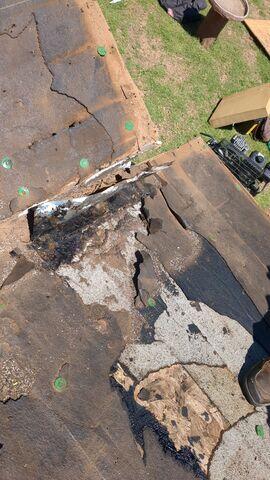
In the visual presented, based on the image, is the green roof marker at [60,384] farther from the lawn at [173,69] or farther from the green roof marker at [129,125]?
the lawn at [173,69]

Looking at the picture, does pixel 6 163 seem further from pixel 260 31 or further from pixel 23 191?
pixel 260 31

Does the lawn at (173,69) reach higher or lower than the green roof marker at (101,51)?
lower

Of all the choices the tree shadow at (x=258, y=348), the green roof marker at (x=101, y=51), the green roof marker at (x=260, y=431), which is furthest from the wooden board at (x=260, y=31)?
the green roof marker at (x=260, y=431)

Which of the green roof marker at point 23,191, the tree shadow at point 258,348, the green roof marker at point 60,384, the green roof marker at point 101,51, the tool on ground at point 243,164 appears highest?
the green roof marker at point 101,51

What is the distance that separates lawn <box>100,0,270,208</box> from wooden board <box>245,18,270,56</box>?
105 cm

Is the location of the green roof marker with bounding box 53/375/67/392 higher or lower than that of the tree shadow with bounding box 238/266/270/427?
lower

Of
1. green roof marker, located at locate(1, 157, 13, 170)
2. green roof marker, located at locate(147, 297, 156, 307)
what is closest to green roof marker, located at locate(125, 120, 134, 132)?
green roof marker, located at locate(1, 157, 13, 170)

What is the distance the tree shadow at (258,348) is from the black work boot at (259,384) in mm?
119

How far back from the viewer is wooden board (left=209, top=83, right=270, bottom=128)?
989cm

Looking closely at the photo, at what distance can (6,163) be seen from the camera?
4512 millimetres

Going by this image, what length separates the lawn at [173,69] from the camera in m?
9.87

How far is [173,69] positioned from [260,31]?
3660 mm

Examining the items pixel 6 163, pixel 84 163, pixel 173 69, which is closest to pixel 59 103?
pixel 84 163

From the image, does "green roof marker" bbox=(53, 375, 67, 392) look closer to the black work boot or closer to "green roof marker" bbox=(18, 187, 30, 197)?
"green roof marker" bbox=(18, 187, 30, 197)
